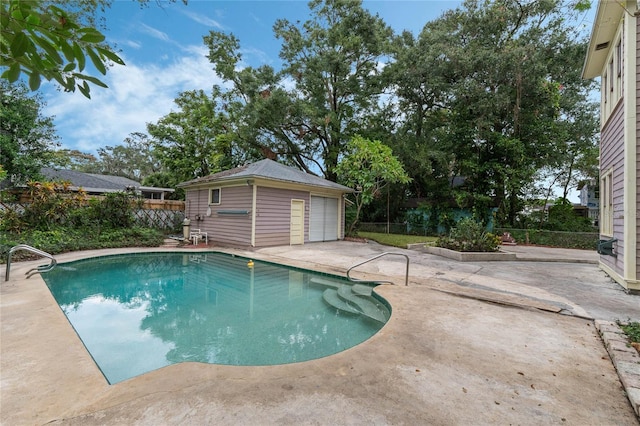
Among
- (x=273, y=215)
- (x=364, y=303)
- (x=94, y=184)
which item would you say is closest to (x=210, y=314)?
(x=364, y=303)

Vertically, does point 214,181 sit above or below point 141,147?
below

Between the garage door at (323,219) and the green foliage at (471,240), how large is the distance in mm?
5120

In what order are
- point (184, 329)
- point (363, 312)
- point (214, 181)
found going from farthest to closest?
point (214, 181)
point (363, 312)
point (184, 329)

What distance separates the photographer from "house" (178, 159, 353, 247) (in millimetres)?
10297

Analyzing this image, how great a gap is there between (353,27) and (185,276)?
15318 mm

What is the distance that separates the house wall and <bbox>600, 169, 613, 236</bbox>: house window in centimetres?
954

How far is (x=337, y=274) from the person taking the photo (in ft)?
20.6

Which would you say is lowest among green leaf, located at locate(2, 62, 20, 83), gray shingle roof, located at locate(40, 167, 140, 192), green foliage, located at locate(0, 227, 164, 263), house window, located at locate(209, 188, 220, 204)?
green foliage, located at locate(0, 227, 164, 263)

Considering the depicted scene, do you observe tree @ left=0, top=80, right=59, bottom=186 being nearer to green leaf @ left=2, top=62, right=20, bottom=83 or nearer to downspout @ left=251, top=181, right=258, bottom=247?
downspout @ left=251, top=181, right=258, bottom=247

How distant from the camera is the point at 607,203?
261 inches

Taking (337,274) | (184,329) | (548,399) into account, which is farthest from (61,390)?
(337,274)

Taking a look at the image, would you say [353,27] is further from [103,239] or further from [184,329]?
[184,329]

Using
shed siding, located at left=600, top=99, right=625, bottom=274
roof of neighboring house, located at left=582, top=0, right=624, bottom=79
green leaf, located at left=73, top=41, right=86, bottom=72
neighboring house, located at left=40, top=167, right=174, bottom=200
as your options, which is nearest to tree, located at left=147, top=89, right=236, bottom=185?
neighboring house, located at left=40, top=167, right=174, bottom=200

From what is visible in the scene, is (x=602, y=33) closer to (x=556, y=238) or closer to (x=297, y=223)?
(x=556, y=238)
